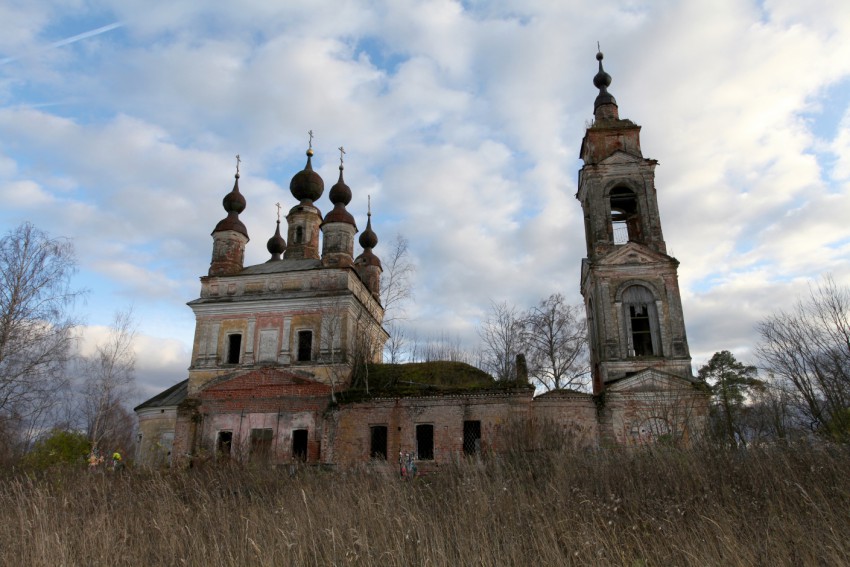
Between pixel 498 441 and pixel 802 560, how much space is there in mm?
14195

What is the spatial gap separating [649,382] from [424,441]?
7.99 metres

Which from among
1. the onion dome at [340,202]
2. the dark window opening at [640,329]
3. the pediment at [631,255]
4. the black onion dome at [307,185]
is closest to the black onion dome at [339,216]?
the onion dome at [340,202]

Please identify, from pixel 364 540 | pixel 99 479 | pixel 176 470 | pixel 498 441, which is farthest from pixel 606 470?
pixel 498 441

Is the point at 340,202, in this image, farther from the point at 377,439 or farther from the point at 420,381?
the point at 377,439

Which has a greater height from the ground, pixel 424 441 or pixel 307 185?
pixel 307 185

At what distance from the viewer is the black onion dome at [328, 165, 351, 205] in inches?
1038

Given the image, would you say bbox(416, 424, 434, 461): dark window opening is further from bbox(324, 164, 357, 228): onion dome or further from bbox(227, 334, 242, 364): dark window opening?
bbox(324, 164, 357, 228): onion dome

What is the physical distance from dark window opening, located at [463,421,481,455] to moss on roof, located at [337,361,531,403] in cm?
110

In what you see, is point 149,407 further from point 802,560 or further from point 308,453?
point 802,560

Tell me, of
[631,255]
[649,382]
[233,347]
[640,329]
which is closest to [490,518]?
[649,382]

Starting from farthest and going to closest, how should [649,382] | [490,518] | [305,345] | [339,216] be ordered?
[339,216] → [305,345] → [649,382] → [490,518]

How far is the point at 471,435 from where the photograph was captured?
18969mm

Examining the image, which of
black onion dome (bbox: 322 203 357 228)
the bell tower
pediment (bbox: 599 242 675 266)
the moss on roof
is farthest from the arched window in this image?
black onion dome (bbox: 322 203 357 228)

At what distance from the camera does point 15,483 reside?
798cm
